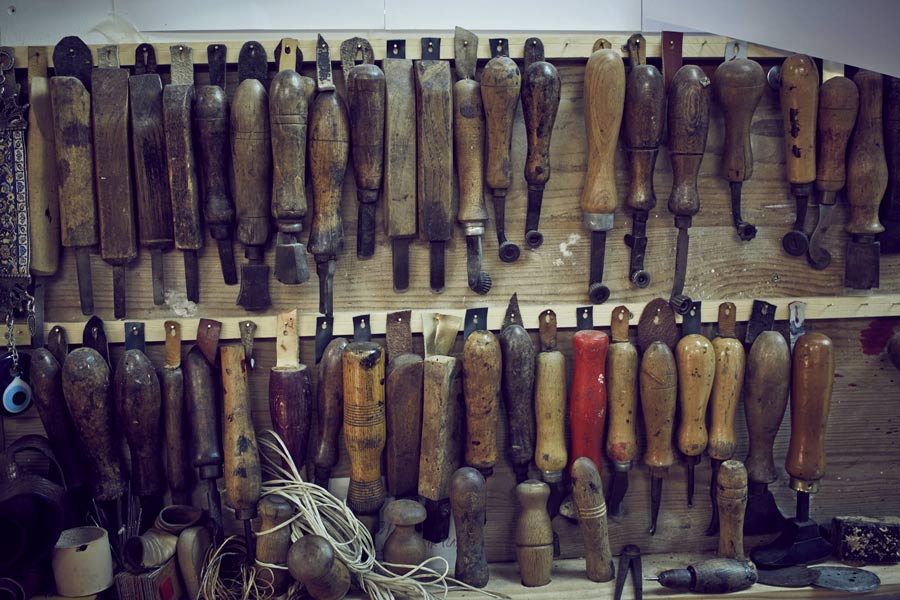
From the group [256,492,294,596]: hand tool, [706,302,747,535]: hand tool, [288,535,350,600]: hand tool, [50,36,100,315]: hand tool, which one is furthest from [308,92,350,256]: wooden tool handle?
[706,302,747,535]: hand tool

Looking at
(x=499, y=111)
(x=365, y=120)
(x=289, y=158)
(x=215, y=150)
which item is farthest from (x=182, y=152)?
(x=499, y=111)

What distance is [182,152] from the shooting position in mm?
1379

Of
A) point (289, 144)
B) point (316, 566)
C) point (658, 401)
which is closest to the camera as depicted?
point (316, 566)

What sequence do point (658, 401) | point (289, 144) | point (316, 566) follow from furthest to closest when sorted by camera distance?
1. point (658, 401)
2. point (289, 144)
3. point (316, 566)

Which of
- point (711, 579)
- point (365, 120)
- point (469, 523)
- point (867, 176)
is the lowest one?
point (711, 579)

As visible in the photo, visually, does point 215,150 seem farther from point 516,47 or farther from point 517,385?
point 517,385

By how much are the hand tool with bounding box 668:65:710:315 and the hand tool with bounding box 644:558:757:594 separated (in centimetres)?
61

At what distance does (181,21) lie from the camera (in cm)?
145

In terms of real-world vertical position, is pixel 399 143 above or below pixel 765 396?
above

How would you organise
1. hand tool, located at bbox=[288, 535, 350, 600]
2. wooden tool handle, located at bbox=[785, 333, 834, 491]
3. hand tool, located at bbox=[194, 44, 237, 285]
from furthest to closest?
1. wooden tool handle, located at bbox=[785, 333, 834, 491]
2. hand tool, located at bbox=[194, 44, 237, 285]
3. hand tool, located at bbox=[288, 535, 350, 600]

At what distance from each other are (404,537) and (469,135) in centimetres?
69

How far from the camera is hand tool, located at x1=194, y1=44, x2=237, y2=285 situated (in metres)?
1.37

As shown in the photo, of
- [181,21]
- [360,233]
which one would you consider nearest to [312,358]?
[360,233]

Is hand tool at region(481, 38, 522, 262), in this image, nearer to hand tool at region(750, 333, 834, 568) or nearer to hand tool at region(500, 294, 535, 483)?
hand tool at region(500, 294, 535, 483)
